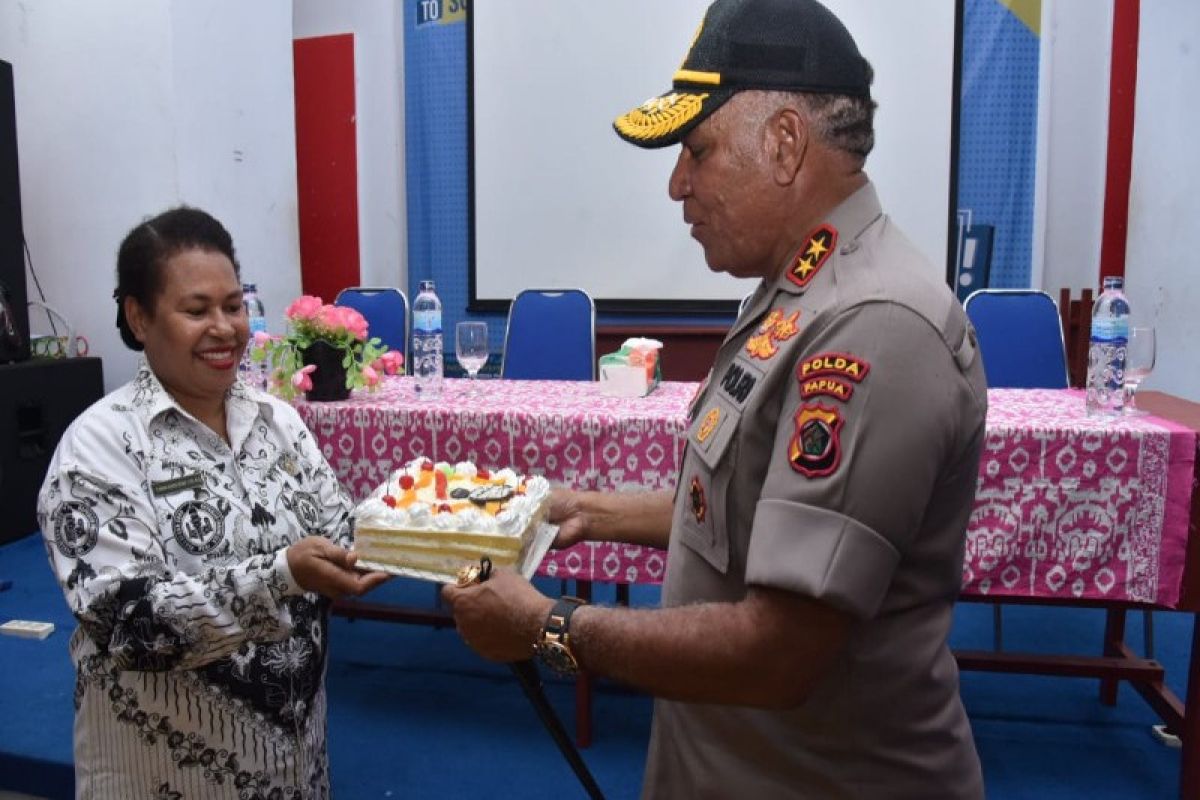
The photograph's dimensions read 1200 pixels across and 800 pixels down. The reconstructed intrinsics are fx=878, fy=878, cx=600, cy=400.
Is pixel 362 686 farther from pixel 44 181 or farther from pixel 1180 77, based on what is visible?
pixel 1180 77

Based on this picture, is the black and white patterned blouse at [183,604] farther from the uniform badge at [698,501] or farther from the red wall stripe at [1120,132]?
the red wall stripe at [1120,132]

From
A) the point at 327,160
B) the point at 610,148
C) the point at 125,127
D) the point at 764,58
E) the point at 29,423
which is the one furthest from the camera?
the point at 327,160

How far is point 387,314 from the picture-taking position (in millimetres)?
4234

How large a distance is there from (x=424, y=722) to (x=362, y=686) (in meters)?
0.34

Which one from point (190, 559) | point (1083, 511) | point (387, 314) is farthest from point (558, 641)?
point (387, 314)

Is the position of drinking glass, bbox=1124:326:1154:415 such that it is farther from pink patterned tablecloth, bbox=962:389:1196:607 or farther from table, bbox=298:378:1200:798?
pink patterned tablecloth, bbox=962:389:1196:607

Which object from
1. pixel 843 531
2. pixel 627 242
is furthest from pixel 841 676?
pixel 627 242

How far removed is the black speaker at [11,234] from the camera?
13.9 feet

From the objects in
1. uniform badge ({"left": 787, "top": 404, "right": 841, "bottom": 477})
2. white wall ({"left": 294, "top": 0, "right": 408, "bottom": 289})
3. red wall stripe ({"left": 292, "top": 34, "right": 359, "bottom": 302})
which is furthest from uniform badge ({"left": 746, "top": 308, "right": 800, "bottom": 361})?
red wall stripe ({"left": 292, "top": 34, "right": 359, "bottom": 302})

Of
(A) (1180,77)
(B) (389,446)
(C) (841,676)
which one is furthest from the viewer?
(A) (1180,77)

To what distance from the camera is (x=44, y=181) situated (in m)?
4.75

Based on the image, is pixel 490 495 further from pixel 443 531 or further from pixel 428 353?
pixel 428 353

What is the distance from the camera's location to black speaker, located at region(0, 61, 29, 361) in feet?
13.9

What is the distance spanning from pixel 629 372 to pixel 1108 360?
1.34m
